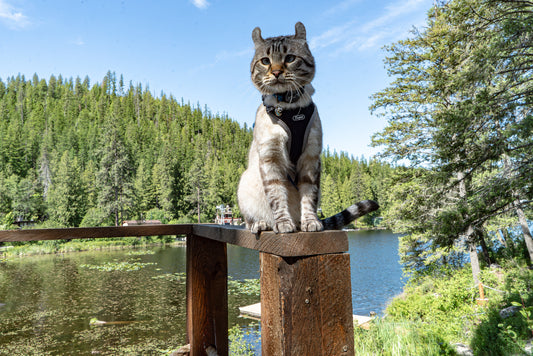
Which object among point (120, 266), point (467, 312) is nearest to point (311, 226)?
point (467, 312)

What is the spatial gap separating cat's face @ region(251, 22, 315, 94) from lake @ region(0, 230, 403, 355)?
34.0 feet

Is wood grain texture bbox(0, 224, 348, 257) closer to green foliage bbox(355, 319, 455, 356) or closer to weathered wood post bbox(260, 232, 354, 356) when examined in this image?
weathered wood post bbox(260, 232, 354, 356)

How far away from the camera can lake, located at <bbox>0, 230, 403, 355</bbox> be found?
35.8 feet

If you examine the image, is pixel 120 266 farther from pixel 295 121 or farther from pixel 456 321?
pixel 295 121

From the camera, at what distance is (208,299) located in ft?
7.04

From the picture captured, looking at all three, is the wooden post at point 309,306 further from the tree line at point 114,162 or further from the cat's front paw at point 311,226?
the tree line at point 114,162

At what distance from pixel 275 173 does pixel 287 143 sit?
152 mm

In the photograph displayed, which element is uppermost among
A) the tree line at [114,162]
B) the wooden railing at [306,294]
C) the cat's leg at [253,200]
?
the tree line at [114,162]


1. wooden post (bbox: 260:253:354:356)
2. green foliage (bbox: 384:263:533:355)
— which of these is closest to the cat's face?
wooden post (bbox: 260:253:354:356)

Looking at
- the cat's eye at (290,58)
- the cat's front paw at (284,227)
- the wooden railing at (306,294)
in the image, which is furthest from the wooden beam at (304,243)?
the cat's eye at (290,58)

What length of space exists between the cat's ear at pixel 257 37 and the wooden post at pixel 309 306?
1.28 meters

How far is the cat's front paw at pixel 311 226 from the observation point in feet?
4.42

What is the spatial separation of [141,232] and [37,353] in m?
11.2

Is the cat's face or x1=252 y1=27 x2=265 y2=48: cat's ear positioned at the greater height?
x1=252 y1=27 x2=265 y2=48: cat's ear
